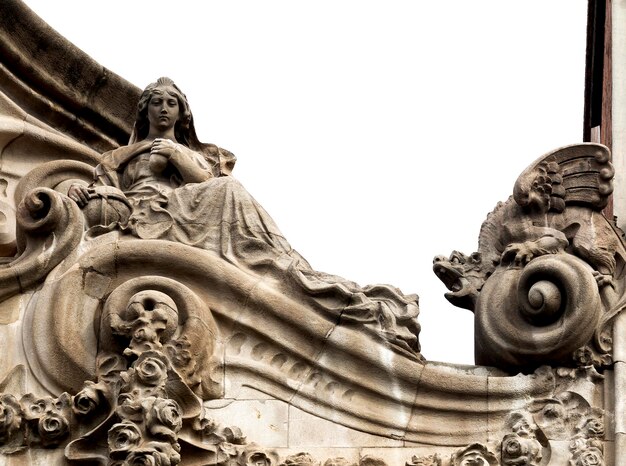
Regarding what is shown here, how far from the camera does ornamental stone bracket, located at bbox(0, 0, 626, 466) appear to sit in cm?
1881

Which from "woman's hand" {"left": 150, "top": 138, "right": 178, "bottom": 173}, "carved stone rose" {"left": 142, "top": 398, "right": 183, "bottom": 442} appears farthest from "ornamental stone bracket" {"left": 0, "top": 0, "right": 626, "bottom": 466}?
"woman's hand" {"left": 150, "top": 138, "right": 178, "bottom": 173}

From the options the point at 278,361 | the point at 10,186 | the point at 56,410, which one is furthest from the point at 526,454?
the point at 10,186

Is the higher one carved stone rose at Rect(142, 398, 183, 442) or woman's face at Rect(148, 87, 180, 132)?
woman's face at Rect(148, 87, 180, 132)

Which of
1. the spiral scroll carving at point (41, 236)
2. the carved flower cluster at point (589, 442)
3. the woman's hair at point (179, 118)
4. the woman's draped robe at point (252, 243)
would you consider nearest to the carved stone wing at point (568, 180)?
the woman's draped robe at point (252, 243)

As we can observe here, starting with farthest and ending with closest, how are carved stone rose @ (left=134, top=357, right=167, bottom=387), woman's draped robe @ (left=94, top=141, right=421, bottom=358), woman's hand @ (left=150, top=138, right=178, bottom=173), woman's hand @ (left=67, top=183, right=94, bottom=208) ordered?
1. woman's hand @ (left=150, top=138, right=178, bottom=173)
2. woman's hand @ (left=67, top=183, right=94, bottom=208)
3. woman's draped robe @ (left=94, top=141, right=421, bottom=358)
4. carved stone rose @ (left=134, top=357, right=167, bottom=387)

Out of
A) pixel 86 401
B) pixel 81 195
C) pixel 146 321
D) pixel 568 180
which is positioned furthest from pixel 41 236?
pixel 568 180

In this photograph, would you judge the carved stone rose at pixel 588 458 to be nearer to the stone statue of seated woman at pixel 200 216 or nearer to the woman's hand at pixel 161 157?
the stone statue of seated woman at pixel 200 216

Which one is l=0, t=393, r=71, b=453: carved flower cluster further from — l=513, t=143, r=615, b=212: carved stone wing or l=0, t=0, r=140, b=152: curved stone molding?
l=0, t=0, r=140, b=152: curved stone molding

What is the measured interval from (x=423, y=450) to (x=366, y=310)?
1.08m

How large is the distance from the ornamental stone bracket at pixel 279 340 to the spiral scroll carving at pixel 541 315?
0.04 feet

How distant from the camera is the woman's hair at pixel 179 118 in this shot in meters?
20.9

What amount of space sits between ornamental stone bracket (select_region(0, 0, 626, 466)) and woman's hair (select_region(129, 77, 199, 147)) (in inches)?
31.0

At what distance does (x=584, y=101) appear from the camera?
109ft

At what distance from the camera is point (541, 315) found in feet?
62.5
